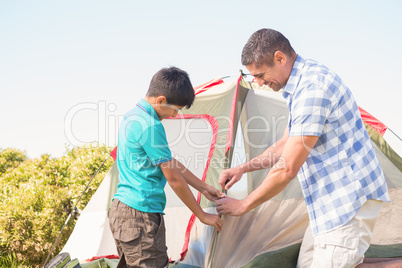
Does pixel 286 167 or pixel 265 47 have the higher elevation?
pixel 265 47

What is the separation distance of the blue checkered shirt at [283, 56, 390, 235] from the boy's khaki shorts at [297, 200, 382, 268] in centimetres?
4

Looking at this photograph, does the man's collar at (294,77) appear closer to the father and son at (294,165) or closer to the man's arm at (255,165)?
the father and son at (294,165)

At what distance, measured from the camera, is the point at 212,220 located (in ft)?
7.67

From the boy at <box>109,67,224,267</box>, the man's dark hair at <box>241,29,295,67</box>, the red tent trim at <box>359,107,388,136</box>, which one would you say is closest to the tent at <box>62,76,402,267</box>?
the red tent trim at <box>359,107,388,136</box>

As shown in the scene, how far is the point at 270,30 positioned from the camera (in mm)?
2123

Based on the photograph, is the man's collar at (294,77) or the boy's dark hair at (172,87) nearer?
the man's collar at (294,77)

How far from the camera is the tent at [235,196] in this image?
9.15 feet

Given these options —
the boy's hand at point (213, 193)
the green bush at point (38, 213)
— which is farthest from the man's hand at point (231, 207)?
the green bush at point (38, 213)

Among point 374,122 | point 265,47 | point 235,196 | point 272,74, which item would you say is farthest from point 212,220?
point 374,122

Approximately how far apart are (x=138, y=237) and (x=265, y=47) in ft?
4.14

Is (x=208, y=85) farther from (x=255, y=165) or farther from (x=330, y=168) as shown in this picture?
(x=330, y=168)

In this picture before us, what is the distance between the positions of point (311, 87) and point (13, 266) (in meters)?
3.57

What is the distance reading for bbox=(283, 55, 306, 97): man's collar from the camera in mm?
1977

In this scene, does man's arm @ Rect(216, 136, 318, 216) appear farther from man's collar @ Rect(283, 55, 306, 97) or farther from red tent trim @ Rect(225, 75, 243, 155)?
red tent trim @ Rect(225, 75, 243, 155)
